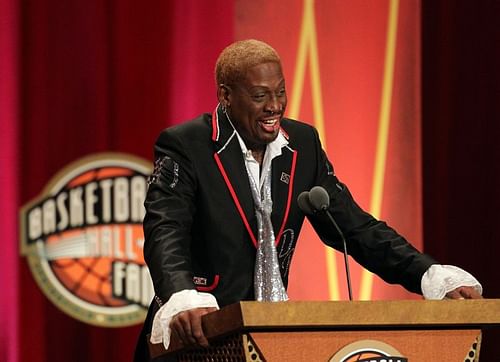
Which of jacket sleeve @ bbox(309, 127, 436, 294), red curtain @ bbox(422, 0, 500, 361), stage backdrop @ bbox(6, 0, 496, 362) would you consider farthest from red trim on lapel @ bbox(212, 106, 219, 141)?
red curtain @ bbox(422, 0, 500, 361)

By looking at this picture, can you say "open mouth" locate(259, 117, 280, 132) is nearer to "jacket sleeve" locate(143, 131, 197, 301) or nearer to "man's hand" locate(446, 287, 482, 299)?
"jacket sleeve" locate(143, 131, 197, 301)

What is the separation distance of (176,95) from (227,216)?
5.07 feet

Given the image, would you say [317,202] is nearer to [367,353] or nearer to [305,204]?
[305,204]

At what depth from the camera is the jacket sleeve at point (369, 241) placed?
2293 millimetres

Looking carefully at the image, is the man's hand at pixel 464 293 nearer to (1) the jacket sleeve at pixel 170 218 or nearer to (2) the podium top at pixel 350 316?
(2) the podium top at pixel 350 316

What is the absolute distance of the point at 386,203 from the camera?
4.21 metres

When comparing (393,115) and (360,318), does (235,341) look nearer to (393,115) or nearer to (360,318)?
(360,318)

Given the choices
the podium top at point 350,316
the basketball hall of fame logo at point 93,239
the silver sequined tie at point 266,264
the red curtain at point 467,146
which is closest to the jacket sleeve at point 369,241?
the silver sequined tie at point 266,264

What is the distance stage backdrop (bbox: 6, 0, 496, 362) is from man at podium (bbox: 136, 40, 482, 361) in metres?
1.31

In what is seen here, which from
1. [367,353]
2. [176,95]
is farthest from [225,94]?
[176,95]

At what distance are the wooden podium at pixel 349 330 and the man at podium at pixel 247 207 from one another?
281 mm

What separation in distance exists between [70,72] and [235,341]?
2.09 meters

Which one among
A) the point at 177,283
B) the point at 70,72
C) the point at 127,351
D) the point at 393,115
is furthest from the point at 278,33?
the point at 177,283

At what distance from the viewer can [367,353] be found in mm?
1786
